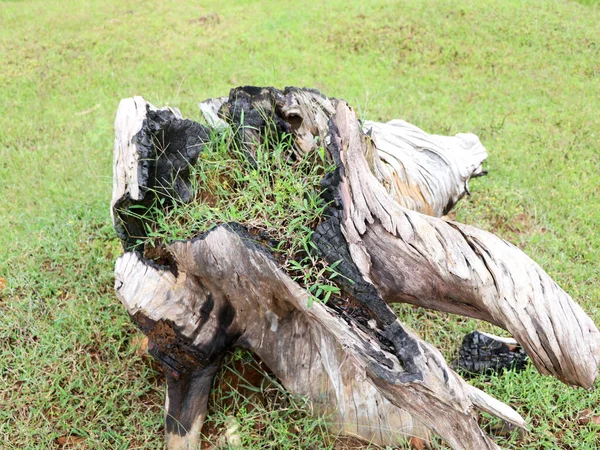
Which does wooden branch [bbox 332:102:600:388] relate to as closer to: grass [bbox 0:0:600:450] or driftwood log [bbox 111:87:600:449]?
driftwood log [bbox 111:87:600:449]

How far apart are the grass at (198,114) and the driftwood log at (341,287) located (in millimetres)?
588

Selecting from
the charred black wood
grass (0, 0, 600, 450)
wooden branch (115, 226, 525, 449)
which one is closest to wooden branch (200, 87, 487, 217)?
grass (0, 0, 600, 450)

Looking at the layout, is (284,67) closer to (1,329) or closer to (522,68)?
(522,68)

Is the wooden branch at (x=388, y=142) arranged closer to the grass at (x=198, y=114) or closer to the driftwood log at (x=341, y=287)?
the driftwood log at (x=341, y=287)

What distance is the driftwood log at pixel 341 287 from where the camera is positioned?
2.47 meters

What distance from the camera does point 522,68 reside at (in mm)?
8203

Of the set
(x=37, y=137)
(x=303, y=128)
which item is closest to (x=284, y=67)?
(x=37, y=137)

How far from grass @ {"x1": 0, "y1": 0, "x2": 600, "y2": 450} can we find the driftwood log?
588 mm

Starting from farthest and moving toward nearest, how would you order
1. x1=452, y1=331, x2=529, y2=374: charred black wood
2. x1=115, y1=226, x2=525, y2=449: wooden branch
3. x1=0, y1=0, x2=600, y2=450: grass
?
1. x1=452, y1=331, x2=529, y2=374: charred black wood
2. x1=0, y1=0, x2=600, y2=450: grass
3. x1=115, y1=226, x2=525, y2=449: wooden branch

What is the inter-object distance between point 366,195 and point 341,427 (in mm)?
1396

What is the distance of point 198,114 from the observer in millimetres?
6672

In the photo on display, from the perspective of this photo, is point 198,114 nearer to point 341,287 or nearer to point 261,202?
point 261,202

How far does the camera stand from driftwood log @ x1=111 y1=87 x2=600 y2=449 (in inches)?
97.2

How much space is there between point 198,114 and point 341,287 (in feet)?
15.2
